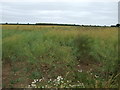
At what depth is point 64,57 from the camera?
777 cm

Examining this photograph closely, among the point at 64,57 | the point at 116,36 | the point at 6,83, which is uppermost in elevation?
the point at 116,36

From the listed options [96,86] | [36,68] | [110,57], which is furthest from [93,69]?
[96,86]

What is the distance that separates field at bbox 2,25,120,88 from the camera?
6754 mm

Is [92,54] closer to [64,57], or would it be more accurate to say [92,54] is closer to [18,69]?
[64,57]

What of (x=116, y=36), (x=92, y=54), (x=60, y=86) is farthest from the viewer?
(x=116, y=36)

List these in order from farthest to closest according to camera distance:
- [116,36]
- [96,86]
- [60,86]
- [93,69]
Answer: [116,36] < [93,69] < [60,86] < [96,86]

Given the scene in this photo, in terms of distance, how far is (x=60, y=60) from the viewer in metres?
7.72

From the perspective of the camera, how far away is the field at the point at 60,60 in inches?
266

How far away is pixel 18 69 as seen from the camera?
7.41m

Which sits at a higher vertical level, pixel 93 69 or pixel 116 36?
pixel 116 36

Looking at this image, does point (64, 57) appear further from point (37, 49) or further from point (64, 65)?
point (37, 49)

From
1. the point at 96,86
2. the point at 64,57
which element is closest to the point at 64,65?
the point at 64,57

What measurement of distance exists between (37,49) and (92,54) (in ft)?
4.72

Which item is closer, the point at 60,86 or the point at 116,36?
the point at 60,86
